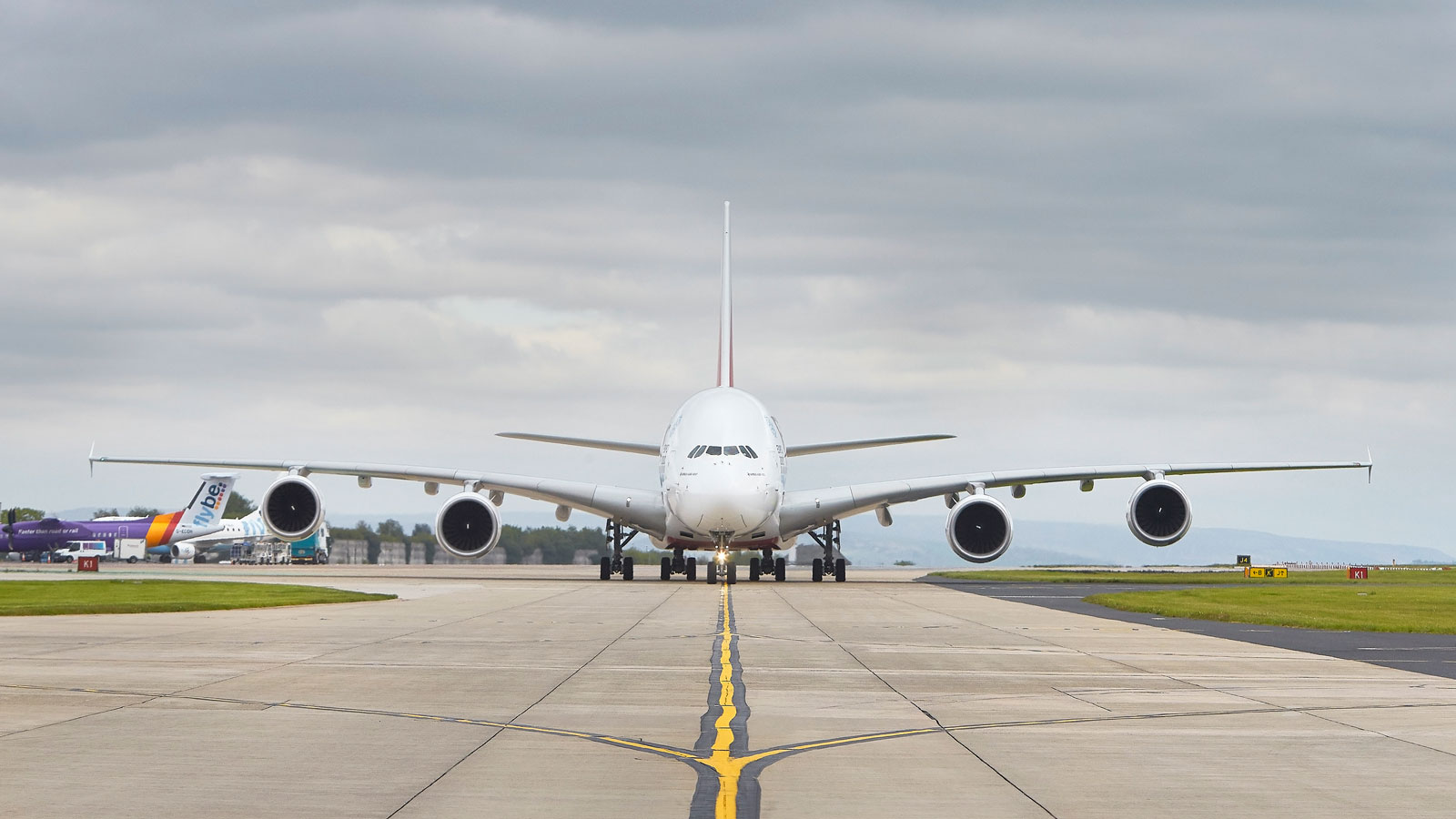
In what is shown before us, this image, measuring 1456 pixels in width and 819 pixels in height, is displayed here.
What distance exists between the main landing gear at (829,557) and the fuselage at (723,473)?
12.4 ft

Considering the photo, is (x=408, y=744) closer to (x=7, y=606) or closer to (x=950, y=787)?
(x=950, y=787)

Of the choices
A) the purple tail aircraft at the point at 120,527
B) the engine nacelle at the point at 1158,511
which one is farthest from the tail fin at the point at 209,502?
the engine nacelle at the point at 1158,511

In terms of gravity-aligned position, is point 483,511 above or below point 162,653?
above

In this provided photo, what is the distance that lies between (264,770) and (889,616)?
1786 cm

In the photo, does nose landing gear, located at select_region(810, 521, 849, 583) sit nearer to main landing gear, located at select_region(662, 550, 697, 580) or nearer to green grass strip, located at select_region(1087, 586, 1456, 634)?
main landing gear, located at select_region(662, 550, 697, 580)

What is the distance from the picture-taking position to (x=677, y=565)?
1788 inches

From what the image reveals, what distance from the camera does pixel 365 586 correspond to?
3953cm

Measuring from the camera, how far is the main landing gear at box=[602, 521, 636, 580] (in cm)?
4469

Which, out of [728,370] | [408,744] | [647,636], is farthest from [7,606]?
[728,370]

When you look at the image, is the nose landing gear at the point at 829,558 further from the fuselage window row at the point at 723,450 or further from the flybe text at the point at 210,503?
the flybe text at the point at 210,503

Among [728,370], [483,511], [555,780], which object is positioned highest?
[728,370]

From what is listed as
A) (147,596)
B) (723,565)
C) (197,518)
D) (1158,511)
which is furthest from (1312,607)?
(197,518)

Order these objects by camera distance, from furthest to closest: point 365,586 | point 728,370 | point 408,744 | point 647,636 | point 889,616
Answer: point 728,370
point 365,586
point 889,616
point 647,636
point 408,744

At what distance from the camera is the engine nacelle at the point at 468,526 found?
40344 millimetres
